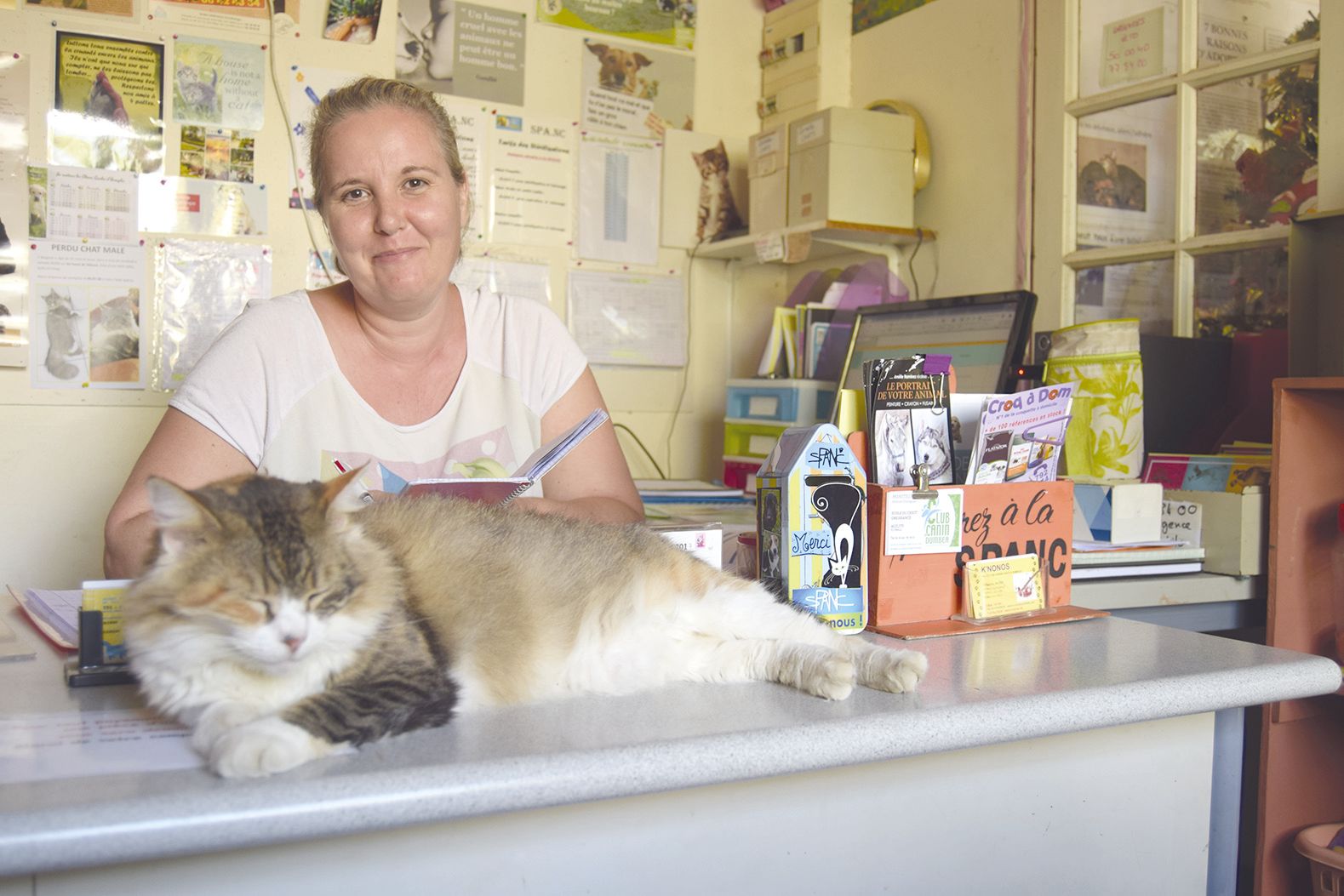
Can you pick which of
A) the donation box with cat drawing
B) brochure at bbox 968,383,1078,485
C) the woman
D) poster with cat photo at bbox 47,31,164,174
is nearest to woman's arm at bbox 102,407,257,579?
the woman

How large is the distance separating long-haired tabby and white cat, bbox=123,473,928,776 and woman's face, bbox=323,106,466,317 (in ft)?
2.09

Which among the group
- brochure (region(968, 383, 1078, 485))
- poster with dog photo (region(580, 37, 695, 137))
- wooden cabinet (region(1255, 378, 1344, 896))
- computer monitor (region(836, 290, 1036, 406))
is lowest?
wooden cabinet (region(1255, 378, 1344, 896))

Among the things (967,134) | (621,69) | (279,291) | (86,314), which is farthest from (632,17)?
(86,314)

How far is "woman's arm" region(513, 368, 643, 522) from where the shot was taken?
177 cm

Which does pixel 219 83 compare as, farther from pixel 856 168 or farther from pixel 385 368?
pixel 856 168

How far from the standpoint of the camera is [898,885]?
3.38 feet

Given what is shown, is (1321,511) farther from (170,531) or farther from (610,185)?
(610,185)

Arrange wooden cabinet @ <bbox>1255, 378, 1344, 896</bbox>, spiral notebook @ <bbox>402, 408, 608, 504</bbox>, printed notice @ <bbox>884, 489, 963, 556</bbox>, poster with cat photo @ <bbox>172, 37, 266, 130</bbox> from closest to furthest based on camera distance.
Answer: spiral notebook @ <bbox>402, 408, 608, 504</bbox>, printed notice @ <bbox>884, 489, 963, 556</bbox>, wooden cabinet @ <bbox>1255, 378, 1344, 896</bbox>, poster with cat photo @ <bbox>172, 37, 266, 130</bbox>

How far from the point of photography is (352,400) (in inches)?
66.2

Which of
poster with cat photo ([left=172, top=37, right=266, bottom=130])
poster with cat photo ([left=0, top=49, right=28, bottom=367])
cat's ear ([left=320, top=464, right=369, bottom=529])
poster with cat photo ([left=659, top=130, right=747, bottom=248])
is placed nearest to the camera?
cat's ear ([left=320, top=464, right=369, bottom=529])

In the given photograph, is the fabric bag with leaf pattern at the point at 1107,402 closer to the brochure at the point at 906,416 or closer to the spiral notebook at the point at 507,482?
the brochure at the point at 906,416

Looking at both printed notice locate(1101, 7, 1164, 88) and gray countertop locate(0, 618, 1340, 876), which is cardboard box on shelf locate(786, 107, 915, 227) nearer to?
printed notice locate(1101, 7, 1164, 88)

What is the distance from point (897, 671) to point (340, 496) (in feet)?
1.81

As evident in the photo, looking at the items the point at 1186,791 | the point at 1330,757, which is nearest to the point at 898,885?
the point at 1186,791
